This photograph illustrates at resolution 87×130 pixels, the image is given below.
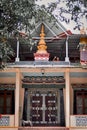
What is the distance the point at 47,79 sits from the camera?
20.6 metres

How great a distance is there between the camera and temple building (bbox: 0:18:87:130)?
63.2 ft

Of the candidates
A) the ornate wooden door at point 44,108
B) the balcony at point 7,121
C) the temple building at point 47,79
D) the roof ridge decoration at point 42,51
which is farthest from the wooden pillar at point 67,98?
the balcony at point 7,121

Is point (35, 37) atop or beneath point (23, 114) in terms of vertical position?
atop

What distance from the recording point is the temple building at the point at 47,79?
758 inches

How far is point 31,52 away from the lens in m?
21.1

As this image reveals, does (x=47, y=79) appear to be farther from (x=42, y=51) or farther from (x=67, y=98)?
(x=67, y=98)

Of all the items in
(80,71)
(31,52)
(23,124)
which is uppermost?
(31,52)

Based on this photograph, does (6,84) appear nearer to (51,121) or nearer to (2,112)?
(2,112)

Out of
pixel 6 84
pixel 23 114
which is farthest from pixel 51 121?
pixel 6 84

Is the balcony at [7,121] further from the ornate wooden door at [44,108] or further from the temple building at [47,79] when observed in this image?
the ornate wooden door at [44,108]

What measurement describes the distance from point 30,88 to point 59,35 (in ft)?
11.1

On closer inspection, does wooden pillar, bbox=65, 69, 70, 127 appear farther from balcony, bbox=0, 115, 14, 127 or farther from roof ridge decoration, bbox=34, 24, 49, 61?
balcony, bbox=0, 115, 14, 127

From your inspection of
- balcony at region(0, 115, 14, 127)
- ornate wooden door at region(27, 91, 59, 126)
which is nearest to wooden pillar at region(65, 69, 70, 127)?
ornate wooden door at region(27, 91, 59, 126)

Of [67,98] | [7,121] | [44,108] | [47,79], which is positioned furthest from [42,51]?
[7,121]
